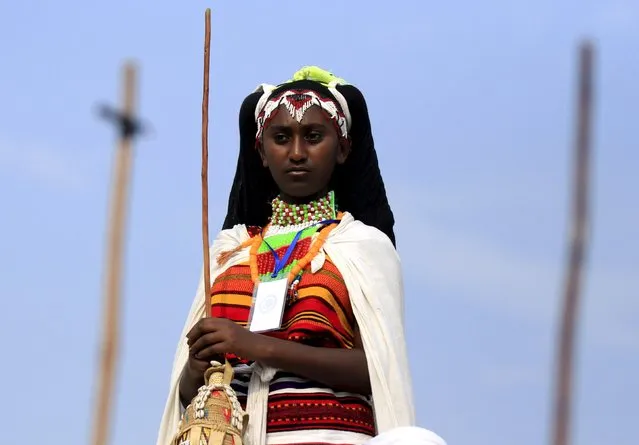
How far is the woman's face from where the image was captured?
14.6 ft

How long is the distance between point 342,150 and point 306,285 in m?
0.76

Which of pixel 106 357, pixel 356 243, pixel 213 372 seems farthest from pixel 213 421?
pixel 106 357

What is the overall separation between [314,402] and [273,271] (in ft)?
1.98

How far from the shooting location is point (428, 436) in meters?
2.34

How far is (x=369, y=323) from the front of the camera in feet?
13.5

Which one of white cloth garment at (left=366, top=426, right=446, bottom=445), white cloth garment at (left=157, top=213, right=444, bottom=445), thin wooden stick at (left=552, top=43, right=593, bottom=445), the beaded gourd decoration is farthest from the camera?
white cloth garment at (left=157, top=213, right=444, bottom=445)

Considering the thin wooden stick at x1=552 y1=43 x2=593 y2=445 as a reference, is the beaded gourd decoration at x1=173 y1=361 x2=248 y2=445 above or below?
below

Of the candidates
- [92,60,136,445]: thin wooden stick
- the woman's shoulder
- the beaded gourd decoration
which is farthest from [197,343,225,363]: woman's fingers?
[92,60,136,445]: thin wooden stick

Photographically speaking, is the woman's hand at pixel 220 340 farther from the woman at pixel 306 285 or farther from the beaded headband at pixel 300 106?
the beaded headband at pixel 300 106

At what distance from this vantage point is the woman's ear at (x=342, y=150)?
15.1 feet

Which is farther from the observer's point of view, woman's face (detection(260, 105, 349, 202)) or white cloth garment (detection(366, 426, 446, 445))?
woman's face (detection(260, 105, 349, 202))

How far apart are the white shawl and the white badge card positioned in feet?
0.58

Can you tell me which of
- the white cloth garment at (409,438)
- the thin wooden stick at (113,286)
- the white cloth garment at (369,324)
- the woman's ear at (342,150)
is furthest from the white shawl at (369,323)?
the thin wooden stick at (113,286)

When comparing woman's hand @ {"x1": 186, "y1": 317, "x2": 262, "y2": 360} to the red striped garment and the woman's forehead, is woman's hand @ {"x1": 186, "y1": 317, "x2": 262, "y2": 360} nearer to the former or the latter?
the red striped garment
